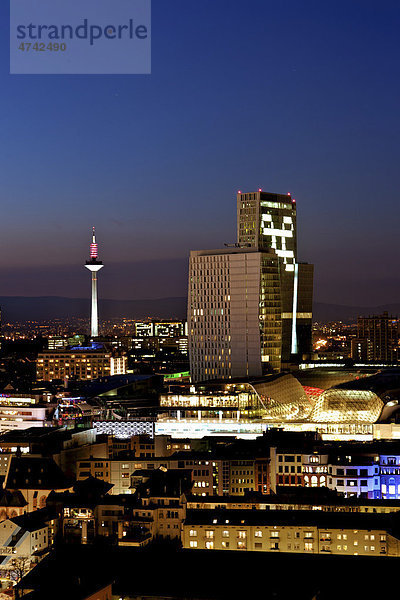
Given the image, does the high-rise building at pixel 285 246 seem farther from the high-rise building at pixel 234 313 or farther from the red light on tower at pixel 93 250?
the red light on tower at pixel 93 250

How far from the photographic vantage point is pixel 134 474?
2574 inches

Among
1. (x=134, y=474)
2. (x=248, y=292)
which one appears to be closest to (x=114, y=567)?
(x=134, y=474)

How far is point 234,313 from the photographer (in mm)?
A: 109562

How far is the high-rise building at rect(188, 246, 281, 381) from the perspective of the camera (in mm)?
109062

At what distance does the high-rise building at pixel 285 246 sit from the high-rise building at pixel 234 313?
10.1m

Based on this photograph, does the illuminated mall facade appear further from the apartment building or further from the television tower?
the television tower

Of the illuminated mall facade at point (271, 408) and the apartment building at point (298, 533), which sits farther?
the illuminated mall facade at point (271, 408)

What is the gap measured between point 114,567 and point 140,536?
22.3 ft

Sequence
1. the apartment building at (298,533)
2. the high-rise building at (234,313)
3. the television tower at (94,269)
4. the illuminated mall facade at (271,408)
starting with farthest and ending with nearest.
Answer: the television tower at (94,269), the high-rise building at (234,313), the illuminated mall facade at (271,408), the apartment building at (298,533)

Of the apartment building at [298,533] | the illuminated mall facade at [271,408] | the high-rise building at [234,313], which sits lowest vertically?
the apartment building at [298,533]

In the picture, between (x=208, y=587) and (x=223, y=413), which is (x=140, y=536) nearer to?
(x=208, y=587)

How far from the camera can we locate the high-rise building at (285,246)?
4830 inches

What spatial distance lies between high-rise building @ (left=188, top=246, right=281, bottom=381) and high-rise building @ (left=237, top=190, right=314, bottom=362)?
33.0 ft

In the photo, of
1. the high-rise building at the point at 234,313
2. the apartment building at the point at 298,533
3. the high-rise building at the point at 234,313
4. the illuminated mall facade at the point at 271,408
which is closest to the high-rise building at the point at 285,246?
the high-rise building at the point at 234,313
